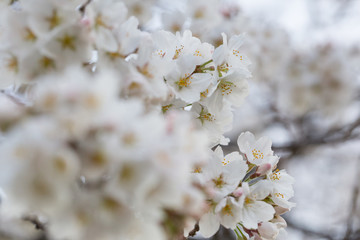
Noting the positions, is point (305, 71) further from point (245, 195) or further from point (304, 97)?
point (245, 195)

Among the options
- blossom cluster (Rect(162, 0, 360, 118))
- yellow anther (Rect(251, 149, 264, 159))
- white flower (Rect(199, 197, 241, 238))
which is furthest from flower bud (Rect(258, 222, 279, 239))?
blossom cluster (Rect(162, 0, 360, 118))

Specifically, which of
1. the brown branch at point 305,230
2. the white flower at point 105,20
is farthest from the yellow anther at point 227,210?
the brown branch at point 305,230

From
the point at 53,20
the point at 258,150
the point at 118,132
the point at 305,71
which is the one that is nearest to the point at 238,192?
the point at 258,150

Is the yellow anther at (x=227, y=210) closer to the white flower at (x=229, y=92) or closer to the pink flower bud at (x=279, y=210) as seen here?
the pink flower bud at (x=279, y=210)

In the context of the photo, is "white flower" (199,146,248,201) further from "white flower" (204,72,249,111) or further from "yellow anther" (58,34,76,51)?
"yellow anther" (58,34,76,51)

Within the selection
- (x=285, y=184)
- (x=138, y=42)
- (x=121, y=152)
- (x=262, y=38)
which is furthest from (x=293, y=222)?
(x=121, y=152)

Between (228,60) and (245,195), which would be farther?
(228,60)

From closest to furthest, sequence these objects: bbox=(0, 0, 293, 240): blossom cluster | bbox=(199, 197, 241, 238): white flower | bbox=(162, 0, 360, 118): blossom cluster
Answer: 1. bbox=(0, 0, 293, 240): blossom cluster
2. bbox=(199, 197, 241, 238): white flower
3. bbox=(162, 0, 360, 118): blossom cluster

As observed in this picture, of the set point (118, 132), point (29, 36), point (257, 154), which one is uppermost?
point (29, 36)
